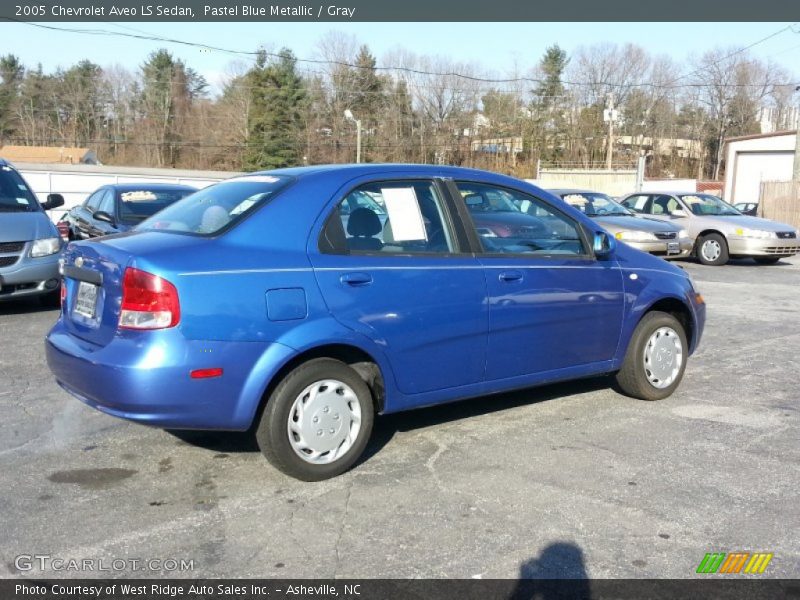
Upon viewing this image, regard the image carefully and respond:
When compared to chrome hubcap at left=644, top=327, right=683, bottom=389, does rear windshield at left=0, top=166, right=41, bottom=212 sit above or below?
above

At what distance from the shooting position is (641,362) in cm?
555

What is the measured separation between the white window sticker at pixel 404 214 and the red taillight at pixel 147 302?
136cm

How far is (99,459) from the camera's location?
443 cm

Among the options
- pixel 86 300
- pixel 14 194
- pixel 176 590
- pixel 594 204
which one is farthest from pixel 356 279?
pixel 594 204

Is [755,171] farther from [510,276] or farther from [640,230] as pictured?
[510,276]

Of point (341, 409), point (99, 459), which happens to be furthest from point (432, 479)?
point (99, 459)

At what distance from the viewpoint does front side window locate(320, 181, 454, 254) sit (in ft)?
13.8

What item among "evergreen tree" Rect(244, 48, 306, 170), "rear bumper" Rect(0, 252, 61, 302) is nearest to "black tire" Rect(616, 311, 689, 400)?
"rear bumper" Rect(0, 252, 61, 302)

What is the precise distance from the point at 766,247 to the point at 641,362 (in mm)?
11230

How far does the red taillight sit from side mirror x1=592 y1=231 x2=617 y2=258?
2.89 meters

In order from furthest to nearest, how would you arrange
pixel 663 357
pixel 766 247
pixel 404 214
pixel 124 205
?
pixel 766 247 → pixel 124 205 → pixel 663 357 → pixel 404 214

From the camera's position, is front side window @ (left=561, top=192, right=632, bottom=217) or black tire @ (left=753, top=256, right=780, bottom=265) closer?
front side window @ (left=561, top=192, right=632, bottom=217)

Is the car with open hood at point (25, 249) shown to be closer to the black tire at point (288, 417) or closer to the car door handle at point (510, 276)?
the black tire at point (288, 417)

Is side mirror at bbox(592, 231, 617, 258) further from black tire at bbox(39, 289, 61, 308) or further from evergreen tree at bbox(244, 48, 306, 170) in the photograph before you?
evergreen tree at bbox(244, 48, 306, 170)
